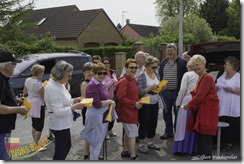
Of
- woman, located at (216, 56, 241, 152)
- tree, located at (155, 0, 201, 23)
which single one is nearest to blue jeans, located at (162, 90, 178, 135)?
woman, located at (216, 56, 241, 152)

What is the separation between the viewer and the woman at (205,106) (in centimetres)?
443

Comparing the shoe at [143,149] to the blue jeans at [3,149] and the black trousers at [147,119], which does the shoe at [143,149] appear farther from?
the blue jeans at [3,149]

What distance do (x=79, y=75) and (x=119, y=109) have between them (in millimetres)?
6860

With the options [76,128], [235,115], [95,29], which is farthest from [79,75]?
A: [95,29]

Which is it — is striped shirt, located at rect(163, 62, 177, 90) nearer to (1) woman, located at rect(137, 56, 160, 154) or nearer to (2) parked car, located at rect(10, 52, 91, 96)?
(1) woman, located at rect(137, 56, 160, 154)

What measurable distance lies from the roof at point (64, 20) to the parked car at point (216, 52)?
1759cm

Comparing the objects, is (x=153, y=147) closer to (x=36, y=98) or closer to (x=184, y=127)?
(x=184, y=127)

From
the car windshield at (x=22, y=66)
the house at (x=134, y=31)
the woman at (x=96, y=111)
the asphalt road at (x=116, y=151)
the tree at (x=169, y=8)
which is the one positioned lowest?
the asphalt road at (x=116, y=151)

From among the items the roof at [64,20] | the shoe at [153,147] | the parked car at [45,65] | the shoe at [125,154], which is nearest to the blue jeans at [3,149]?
the shoe at [125,154]

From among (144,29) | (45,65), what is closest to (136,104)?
(45,65)

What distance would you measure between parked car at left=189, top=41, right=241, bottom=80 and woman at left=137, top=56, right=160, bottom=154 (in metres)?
0.98

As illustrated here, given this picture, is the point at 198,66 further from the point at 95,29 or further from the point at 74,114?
the point at 95,29

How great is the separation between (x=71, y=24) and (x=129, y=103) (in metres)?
20.6

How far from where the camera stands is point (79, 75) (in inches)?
462
